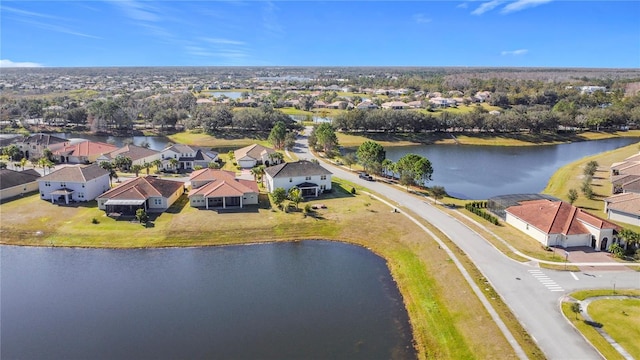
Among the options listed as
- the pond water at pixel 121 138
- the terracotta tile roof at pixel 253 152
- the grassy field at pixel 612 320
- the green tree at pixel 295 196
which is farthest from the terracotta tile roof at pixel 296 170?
the pond water at pixel 121 138

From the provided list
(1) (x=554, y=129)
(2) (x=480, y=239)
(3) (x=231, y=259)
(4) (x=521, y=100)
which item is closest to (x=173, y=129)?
(3) (x=231, y=259)

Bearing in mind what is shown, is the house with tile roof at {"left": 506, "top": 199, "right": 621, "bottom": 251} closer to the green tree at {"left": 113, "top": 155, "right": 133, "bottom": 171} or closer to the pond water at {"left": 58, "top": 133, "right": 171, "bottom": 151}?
the green tree at {"left": 113, "top": 155, "right": 133, "bottom": 171}

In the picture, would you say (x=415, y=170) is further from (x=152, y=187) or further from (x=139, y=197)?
(x=139, y=197)

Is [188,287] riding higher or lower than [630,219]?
lower

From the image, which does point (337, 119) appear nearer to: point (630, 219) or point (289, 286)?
point (630, 219)

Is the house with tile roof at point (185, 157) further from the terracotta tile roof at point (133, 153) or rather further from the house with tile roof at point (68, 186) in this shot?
the house with tile roof at point (68, 186)
